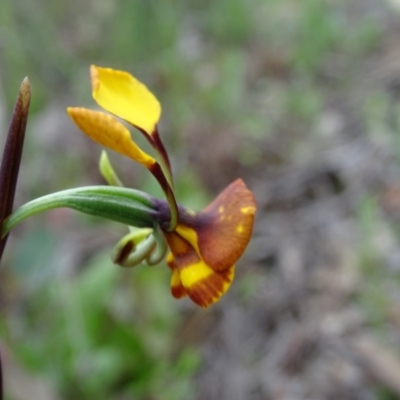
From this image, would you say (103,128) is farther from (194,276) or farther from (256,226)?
(256,226)

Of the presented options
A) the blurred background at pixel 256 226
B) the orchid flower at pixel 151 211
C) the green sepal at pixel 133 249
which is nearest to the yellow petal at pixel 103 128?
the orchid flower at pixel 151 211

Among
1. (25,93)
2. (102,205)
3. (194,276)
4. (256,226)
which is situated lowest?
(256,226)

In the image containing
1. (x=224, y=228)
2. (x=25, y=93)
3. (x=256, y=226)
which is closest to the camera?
(x=25, y=93)

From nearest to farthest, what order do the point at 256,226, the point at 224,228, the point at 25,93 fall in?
the point at 25,93 → the point at 224,228 → the point at 256,226

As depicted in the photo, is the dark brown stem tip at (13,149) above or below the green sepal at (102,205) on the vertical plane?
above

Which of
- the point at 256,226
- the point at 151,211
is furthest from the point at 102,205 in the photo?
the point at 256,226

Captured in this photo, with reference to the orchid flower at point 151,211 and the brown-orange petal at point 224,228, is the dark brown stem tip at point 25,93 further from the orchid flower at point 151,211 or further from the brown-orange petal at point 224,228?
the brown-orange petal at point 224,228
